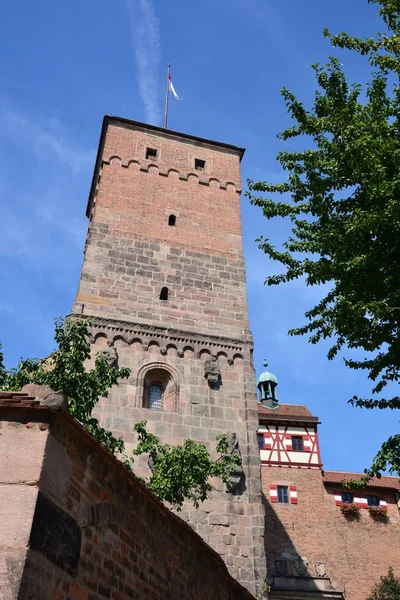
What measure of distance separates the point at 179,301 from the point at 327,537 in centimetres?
1606

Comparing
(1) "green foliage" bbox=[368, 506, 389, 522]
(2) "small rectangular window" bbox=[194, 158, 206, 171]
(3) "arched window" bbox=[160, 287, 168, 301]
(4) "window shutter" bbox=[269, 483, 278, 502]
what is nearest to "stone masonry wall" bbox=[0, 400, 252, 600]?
(3) "arched window" bbox=[160, 287, 168, 301]

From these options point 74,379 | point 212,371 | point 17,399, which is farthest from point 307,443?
point 17,399

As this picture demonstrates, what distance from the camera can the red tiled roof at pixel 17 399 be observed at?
219 inches

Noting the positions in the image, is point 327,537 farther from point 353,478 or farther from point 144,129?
point 144,129

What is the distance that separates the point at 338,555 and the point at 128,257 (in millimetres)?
17306

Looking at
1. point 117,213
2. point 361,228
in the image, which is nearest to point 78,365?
point 361,228

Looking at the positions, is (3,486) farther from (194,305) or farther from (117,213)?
(117,213)

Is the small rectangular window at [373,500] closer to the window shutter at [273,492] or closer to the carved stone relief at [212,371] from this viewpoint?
the window shutter at [273,492]

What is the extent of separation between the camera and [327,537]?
2677 cm

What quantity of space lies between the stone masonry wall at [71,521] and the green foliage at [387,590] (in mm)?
20618

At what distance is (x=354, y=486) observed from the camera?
960cm

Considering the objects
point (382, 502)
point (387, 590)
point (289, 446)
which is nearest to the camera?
point (387, 590)

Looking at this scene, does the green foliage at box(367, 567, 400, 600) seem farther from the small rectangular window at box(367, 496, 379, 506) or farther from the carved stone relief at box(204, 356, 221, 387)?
the carved stone relief at box(204, 356, 221, 387)

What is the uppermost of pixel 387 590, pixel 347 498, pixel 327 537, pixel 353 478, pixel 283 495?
pixel 353 478
